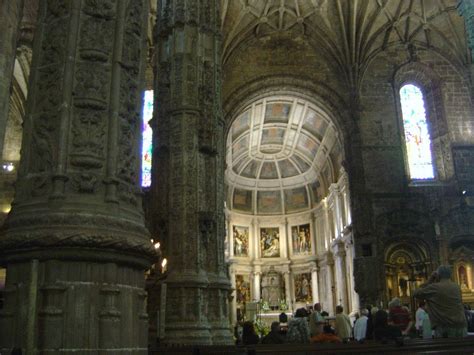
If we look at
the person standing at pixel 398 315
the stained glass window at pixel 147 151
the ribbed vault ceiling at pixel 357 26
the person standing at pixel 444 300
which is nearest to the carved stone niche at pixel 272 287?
the stained glass window at pixel 147 151

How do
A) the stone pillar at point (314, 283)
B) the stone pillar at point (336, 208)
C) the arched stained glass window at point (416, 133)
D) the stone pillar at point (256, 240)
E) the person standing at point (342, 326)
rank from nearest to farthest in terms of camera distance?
the person standing at point (342, 326) → the arched stained glass window at point (416, 133) → the stone pillar at point (336, 208) → the stone pillar at point (314, 283) → the stone pillar at point (256, 240)

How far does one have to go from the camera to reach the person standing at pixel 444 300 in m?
5.59

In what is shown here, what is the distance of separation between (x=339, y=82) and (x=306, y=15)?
12.1 feet

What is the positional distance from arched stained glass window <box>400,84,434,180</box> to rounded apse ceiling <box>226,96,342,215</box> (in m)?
4.02

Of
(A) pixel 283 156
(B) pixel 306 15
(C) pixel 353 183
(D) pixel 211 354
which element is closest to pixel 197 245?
(D) pixel 211 354

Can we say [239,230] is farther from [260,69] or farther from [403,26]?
[403,26]

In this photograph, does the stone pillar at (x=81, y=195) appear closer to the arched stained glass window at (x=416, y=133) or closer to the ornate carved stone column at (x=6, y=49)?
the ornate carved stone column at (x=6, y=49)

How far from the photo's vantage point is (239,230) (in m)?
36.0

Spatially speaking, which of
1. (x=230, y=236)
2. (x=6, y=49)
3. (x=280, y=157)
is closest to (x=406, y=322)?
(x=6, y=49)

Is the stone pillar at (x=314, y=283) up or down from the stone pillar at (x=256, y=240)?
down

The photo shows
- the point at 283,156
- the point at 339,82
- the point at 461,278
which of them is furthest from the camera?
the point at 283,156

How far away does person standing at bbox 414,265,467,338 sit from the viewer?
5.59 m

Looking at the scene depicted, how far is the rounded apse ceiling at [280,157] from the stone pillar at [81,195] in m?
23.0

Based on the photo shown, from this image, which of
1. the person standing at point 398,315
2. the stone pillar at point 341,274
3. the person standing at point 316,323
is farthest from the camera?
the stone pillar at point 341,274
